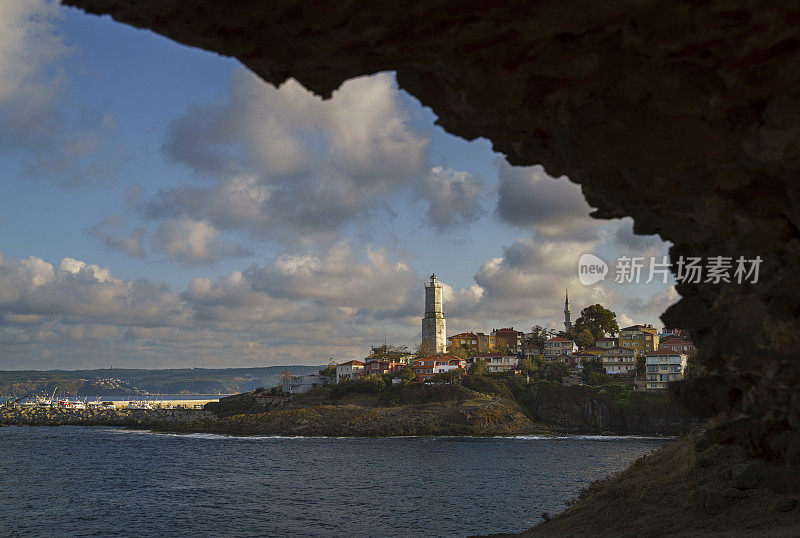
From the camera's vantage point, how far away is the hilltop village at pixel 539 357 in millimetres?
99312

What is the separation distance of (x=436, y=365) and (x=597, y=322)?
4447 centimetres

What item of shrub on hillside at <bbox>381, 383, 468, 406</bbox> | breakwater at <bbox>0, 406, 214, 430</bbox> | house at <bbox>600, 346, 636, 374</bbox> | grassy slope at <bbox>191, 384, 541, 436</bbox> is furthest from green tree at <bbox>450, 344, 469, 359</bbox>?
breakwater at <bbox>0, 406, 214, 430</bbox>

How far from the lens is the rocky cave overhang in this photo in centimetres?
668

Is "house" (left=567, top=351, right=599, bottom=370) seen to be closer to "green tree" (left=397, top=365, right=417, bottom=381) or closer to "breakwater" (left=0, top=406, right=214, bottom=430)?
"green tree" (left=397, top=365, right=417, bottom=381)

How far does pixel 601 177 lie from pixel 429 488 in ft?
113

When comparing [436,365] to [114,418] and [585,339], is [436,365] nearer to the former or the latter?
[585,339]

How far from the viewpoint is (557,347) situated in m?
122

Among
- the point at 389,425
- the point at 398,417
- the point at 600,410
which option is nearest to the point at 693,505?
the point at 389,425

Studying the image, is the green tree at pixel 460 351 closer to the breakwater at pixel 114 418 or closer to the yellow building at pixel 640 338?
the yellow building at pixel 640 338

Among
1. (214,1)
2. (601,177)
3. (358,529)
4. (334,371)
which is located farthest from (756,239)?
(334,371)

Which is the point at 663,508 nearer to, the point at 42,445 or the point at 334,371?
the point at 42,445

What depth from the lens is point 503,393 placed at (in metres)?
99.1

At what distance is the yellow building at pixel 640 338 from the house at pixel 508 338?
24042 mm

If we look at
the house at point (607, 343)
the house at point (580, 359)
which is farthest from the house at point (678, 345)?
the house at point (607, 343)
